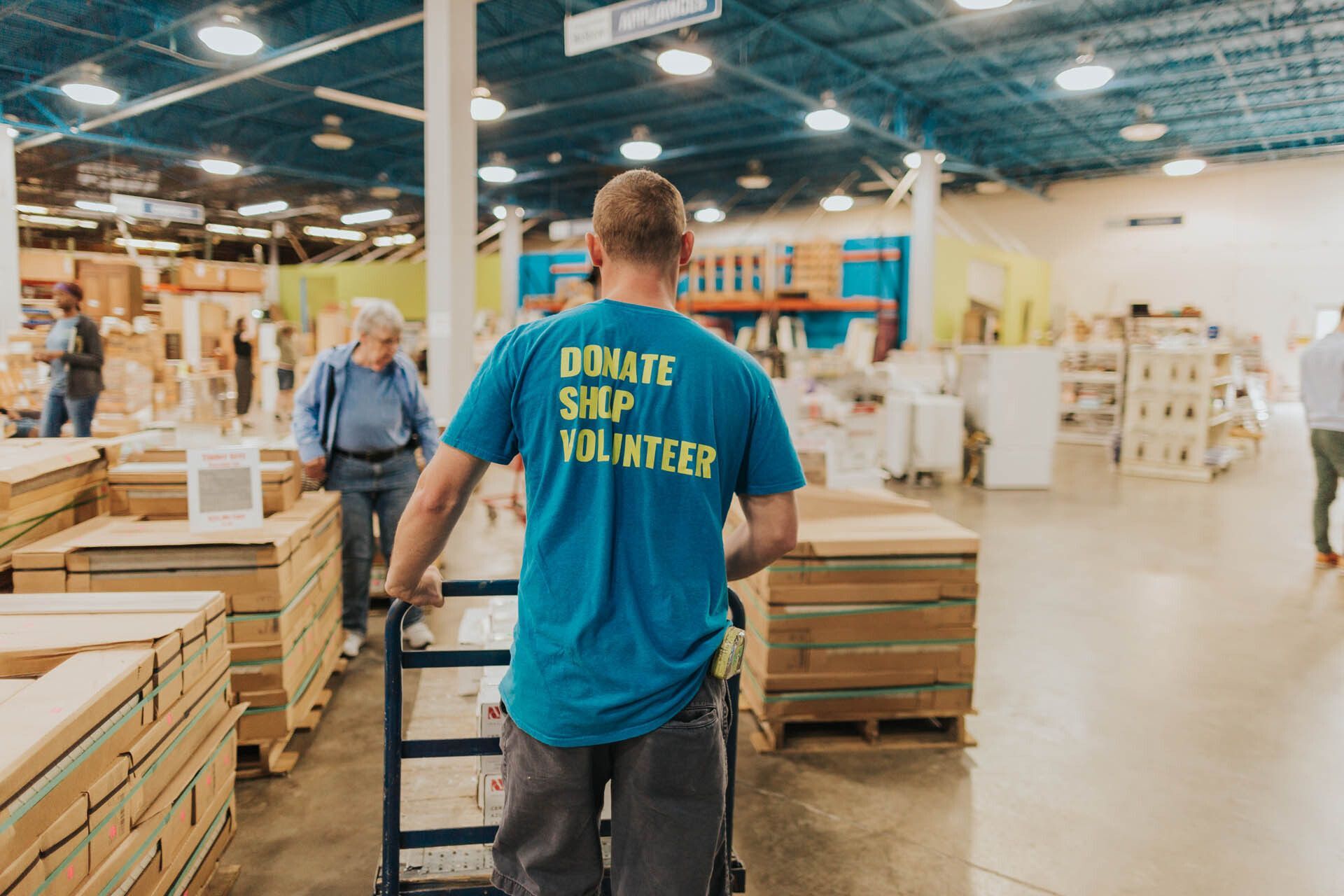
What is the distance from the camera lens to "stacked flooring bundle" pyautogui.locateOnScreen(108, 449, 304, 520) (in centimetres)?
369

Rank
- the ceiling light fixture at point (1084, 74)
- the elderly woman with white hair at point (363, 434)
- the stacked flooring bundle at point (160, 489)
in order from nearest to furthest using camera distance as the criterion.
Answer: the stacked flooring bundle at point (160, 489) < the elderly woman with white hair at point (363, 434) < the ceiling light fixture at point (1084, 74)

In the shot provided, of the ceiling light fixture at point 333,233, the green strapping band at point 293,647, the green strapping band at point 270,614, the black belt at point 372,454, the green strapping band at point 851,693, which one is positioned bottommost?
the green strapping band at point 851,693

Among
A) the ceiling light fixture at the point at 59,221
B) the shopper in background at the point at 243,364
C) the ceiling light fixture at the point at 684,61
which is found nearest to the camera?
the ceiling light fixture at the point at 684,61

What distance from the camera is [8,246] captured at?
12164mm

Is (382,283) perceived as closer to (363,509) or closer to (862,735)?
(363,509)

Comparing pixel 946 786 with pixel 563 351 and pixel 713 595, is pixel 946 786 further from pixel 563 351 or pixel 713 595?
pixel 563 351

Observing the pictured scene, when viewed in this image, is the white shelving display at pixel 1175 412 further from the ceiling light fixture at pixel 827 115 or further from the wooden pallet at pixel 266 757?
the wooden pallet at pixel 266 757

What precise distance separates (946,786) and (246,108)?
632 inches

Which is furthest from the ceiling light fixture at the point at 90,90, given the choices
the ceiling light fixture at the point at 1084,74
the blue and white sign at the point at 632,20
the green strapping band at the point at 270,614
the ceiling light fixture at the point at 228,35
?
the ceiling light fixture at the point at 1084,74

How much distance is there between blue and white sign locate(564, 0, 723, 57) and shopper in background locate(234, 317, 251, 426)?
402 inches

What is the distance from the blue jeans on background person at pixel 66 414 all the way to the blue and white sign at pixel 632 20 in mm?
5480

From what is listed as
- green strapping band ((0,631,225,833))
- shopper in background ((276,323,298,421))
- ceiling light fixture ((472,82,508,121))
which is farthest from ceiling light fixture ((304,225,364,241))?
green strapping band ((0,631,225,833))

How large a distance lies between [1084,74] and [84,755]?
1137cm

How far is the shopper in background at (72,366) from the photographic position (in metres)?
7.55
